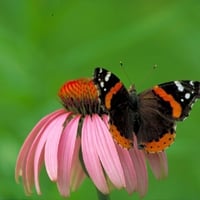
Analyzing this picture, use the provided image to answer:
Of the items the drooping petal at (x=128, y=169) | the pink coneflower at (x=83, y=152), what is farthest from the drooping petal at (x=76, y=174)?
the drooping petal at (x=128, y=169)

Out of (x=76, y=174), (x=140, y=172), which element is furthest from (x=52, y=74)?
(x=140, y=172)

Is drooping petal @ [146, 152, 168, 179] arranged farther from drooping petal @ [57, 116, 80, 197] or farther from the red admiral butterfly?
drooping petal @ [57, 116, 80, 197]

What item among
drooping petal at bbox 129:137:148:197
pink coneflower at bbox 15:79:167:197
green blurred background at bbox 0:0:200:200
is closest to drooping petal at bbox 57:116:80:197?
pink coneflower at bbox 15:79:167:197

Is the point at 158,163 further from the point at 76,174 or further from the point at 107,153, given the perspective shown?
the point at 76,174

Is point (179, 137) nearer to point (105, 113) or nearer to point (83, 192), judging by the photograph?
point (83, 192)

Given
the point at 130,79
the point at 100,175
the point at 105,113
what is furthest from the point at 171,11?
the point at 100,175

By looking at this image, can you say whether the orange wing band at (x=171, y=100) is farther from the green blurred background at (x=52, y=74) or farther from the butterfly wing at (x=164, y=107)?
the green blurred background at (x=52, y=74)
